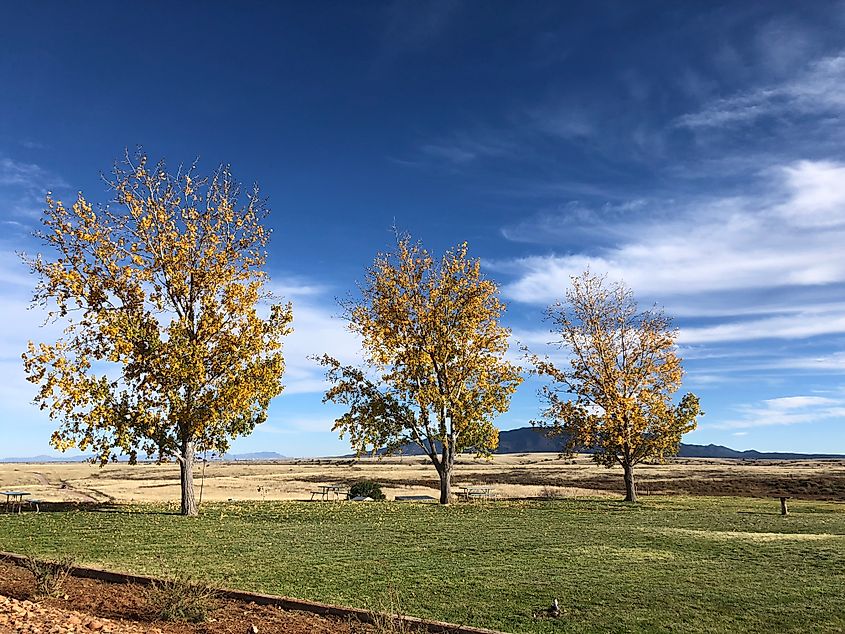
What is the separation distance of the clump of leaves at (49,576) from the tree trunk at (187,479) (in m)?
13.3

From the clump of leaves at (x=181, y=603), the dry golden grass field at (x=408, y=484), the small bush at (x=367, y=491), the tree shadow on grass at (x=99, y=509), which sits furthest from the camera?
the dry golden grass field at (x=408, y=484)

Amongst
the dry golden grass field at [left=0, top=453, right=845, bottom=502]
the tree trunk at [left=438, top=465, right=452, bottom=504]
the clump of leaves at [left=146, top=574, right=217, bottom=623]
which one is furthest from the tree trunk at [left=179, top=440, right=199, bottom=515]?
the clump of leaves at [left=146, top=574, right=217, bottom=623]

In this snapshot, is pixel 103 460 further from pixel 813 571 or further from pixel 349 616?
pixel 813 571

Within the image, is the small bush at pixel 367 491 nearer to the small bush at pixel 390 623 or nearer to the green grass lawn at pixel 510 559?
the green grass lawn at pixel 510 559

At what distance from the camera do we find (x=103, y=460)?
22.9 m

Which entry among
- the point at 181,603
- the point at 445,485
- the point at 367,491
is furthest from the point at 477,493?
the point at 181,603

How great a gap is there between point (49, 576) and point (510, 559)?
28.3 feet

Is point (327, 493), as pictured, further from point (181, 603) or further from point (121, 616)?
point (181, 603)

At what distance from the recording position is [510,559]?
13.8 m

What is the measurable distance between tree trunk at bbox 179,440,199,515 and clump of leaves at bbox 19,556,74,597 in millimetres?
13313

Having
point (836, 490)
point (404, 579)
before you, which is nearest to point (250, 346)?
point (404, 579)

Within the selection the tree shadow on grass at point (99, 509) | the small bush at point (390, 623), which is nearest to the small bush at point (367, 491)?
the tree shadow on grass at point (99, 509)

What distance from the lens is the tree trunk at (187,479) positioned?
2380cm

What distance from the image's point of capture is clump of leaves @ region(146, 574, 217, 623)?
8.12 metres
